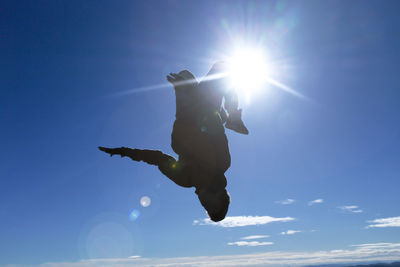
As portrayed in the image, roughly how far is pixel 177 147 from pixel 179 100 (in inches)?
35.4

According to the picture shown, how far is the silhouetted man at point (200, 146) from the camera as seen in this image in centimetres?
444

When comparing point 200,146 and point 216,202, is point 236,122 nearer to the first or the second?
point 200,146

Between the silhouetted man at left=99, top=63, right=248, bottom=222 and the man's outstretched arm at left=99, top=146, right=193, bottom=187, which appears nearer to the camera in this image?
the silhouetted man at left=99, top=63, right=248, bottom=222

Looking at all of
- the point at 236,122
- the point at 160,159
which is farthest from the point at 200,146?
the point at 236,122

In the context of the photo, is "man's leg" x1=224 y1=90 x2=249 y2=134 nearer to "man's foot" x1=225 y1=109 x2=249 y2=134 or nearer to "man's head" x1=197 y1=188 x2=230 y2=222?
"man's foot" x1=225 y1=109 x2=249 y2=134

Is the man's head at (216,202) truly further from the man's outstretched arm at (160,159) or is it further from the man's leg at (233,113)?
the man's leg at (233,113)

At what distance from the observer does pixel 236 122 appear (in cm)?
497

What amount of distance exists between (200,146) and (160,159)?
88 centimetres

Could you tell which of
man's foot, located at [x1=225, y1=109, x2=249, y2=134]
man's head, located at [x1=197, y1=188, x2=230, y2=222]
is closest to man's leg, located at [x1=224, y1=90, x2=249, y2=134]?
man's foot, located at [x1=225, y1=109, x2=249, y2=134]

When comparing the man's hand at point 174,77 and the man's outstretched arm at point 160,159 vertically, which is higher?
the man's hand at point 174,77

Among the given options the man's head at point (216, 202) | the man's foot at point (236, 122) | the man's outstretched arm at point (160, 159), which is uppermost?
the man's foot at point (236, 122)

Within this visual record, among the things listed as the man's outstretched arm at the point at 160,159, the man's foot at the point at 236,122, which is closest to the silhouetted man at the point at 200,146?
the man's outstretched arm at the point at 160,159

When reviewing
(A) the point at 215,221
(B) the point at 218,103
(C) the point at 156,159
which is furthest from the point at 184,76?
(A) the point at 215,221

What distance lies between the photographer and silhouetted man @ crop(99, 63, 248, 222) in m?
4.44
